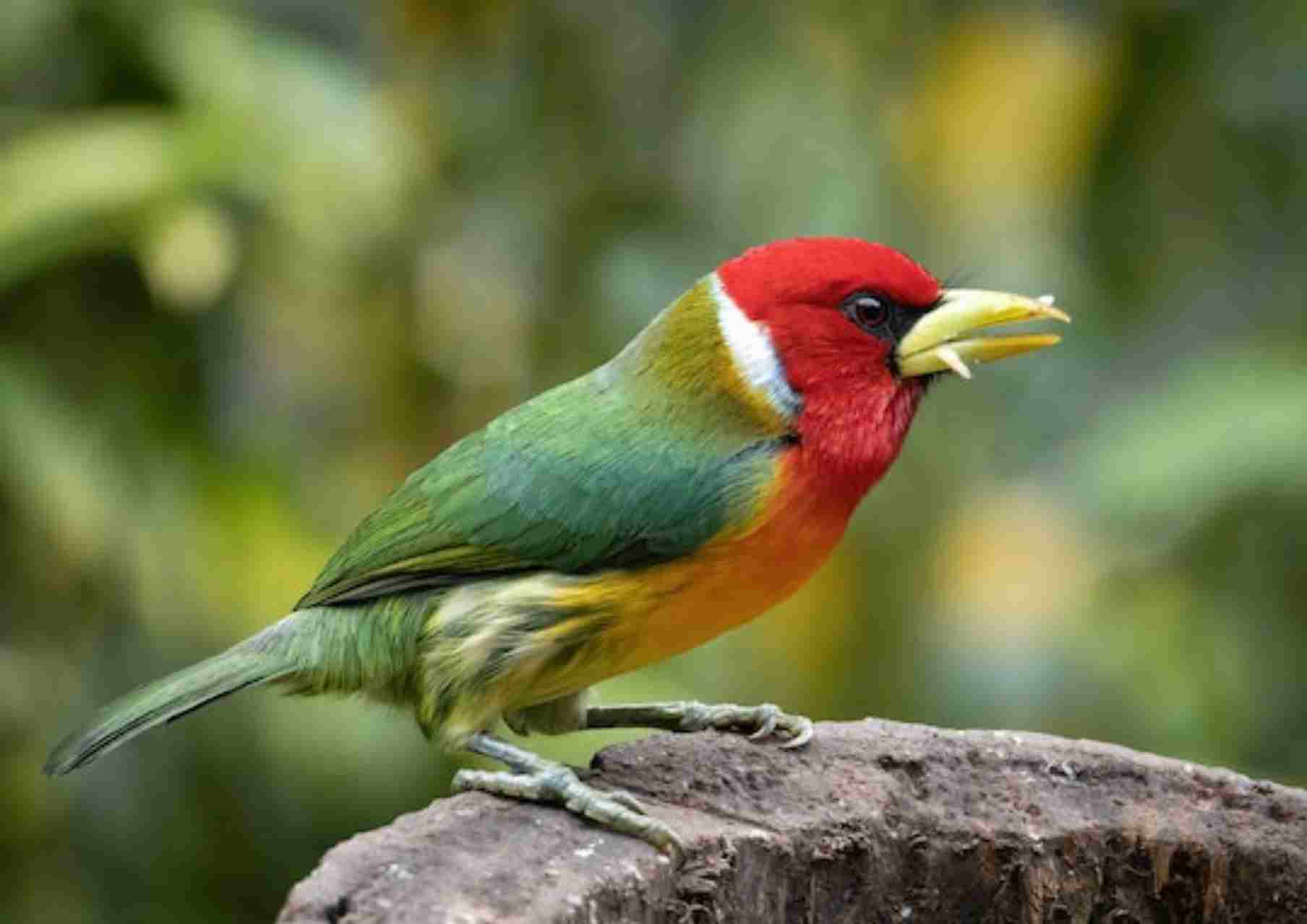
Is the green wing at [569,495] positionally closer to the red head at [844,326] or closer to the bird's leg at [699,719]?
the red head at [844,326]

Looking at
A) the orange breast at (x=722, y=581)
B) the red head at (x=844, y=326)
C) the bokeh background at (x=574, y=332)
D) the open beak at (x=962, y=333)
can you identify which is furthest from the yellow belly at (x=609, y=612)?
the bokeh background at (x=574, y=332)

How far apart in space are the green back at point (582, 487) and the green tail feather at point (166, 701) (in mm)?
138

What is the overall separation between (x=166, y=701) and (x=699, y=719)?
2.53ft

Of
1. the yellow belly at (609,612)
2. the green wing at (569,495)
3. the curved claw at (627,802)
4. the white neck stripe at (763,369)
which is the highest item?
the white neck stripe at (763,369)

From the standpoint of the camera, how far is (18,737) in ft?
16.3

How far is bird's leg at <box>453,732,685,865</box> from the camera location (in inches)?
109

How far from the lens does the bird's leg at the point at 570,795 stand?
276 centimetres

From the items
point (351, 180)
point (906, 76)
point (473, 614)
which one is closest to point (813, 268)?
point (473, 614)

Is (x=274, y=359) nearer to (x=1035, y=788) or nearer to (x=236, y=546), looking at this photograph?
(x=236, y=546)

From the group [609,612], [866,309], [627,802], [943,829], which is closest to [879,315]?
[866,309]

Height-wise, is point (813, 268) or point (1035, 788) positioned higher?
point (813, 268)

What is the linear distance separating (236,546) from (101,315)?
2.07 ft

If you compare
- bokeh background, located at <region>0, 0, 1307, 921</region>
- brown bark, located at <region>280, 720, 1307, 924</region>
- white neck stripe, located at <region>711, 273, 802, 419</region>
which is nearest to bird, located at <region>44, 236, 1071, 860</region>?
white neck stripe, located at <region>711, 273, 802, 419</region>

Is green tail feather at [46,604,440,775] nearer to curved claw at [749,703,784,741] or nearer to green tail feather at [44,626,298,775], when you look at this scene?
green tail feather at [44,626,298,775]
